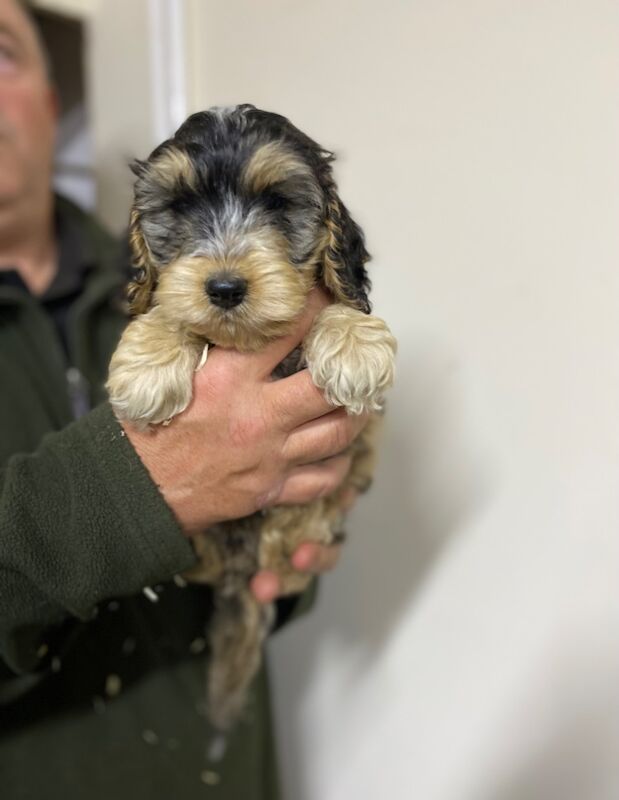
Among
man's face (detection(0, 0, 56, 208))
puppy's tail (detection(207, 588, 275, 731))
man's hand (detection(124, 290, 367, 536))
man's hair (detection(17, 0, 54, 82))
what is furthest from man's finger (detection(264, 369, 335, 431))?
man's hair (detection(17, 0, 54, 82))

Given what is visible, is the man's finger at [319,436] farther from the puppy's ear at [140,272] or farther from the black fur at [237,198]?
the puppy's ear at [140,272]

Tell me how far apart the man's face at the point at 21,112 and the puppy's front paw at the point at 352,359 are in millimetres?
1442

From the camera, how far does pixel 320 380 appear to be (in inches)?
52.8

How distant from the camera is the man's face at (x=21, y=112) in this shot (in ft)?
7.20

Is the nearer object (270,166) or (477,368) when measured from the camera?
(270,166)

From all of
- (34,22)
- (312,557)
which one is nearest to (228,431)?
(312,557)

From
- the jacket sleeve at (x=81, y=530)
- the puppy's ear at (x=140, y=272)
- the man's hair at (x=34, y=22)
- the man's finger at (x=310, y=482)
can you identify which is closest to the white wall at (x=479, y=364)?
the man's finger at (x=310, y=482)

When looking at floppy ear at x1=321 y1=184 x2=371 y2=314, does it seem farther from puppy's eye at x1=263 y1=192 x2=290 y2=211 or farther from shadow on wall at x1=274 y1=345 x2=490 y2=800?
shadow on wall at x1=274 y1=345 x2=490 y2=800

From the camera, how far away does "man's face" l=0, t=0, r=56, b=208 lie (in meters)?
2.20

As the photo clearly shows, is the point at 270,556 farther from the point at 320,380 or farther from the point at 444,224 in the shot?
the point at 444,224

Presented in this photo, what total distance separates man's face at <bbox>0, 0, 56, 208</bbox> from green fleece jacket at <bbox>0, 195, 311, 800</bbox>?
0.86 ft

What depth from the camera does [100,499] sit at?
4.39ft

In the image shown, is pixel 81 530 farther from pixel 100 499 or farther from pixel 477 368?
pixel 477 368

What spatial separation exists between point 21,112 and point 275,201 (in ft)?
4.75
